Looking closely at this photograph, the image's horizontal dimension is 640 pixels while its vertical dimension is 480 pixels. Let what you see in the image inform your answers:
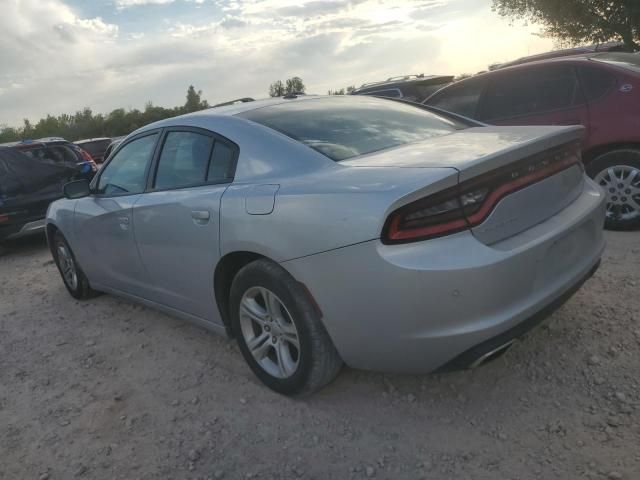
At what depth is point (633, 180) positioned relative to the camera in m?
4.71

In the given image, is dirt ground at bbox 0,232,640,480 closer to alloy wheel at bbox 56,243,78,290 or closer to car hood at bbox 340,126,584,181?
car hood at bbox 340,126,584,181

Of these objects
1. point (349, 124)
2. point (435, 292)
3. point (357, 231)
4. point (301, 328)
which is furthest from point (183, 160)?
point (435, 292)

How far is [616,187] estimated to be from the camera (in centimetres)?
478

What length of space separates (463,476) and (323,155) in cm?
157

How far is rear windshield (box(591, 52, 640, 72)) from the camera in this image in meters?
4.93

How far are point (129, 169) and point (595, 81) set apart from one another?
4067 mm

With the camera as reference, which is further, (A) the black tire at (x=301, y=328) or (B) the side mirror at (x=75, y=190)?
(B) the side mirror at (x=75, y=190)

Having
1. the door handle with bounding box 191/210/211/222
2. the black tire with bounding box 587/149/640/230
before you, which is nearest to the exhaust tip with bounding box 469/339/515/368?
the door handle with bounding box 191/210/211/222

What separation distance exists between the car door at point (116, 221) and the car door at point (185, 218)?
142 mm

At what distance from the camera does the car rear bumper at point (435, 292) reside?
218 centimetres

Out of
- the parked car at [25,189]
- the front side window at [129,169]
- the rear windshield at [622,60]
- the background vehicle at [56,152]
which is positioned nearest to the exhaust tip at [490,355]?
the front side window at [129,169]

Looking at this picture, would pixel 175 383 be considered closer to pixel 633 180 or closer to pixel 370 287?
pixel 370 287

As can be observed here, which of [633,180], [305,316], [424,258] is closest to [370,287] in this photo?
[424,258]

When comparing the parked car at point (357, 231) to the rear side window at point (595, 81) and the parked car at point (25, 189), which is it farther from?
the parked car at point (25, 189)
